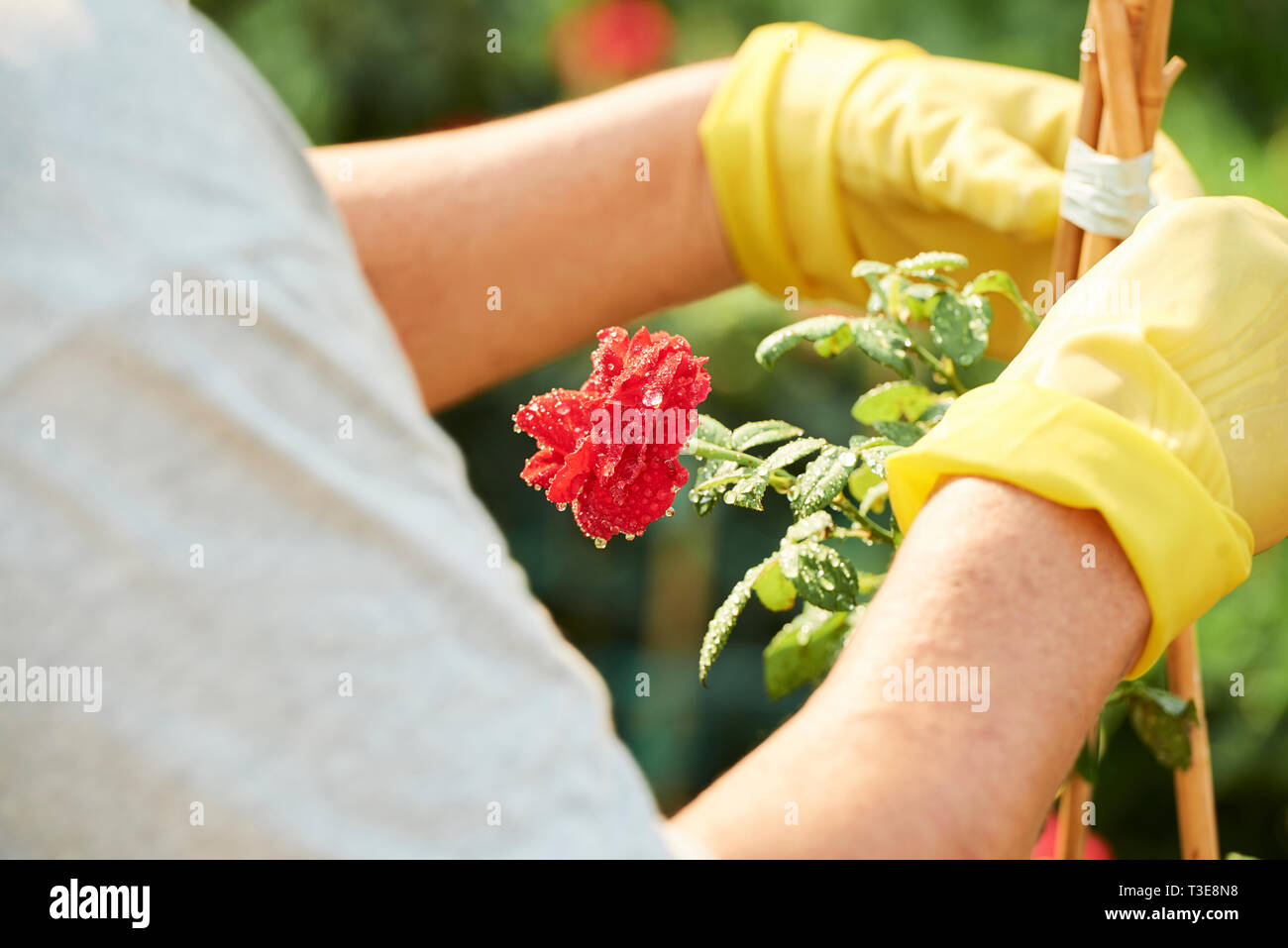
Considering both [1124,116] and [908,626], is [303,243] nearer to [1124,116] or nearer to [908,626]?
[908,626]

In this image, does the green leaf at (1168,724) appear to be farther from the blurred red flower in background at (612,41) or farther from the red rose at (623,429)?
the blurred red flower in background at (612,41)

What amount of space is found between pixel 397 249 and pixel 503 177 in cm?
10

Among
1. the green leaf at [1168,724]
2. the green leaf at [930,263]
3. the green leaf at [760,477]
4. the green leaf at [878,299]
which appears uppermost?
the green leaf at [930,263]

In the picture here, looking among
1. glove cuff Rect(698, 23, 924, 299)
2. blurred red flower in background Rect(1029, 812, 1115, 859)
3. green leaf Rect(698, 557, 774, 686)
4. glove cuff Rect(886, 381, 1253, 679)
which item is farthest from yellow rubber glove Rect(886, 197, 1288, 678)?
blurred red flower in background Rect(1029, 812, 1115, 859)

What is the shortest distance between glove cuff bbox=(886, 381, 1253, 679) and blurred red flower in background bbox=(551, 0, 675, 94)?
57.8 inches

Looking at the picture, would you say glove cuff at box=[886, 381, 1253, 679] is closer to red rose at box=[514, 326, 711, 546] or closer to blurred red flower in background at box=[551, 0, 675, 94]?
red rose at box=[514, 326, 711, 546]

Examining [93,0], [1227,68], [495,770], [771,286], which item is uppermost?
[1227,68]

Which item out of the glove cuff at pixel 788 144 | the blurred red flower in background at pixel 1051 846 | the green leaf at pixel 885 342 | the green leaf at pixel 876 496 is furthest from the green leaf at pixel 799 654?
the blurred red flower in background at pixel 1051 846

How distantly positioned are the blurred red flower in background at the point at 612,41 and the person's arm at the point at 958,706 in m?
1.51

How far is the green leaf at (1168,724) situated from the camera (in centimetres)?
62

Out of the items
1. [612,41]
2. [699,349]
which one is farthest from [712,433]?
[612,41]

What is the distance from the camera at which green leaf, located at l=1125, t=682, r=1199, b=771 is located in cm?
62

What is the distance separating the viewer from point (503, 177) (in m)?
0.82
